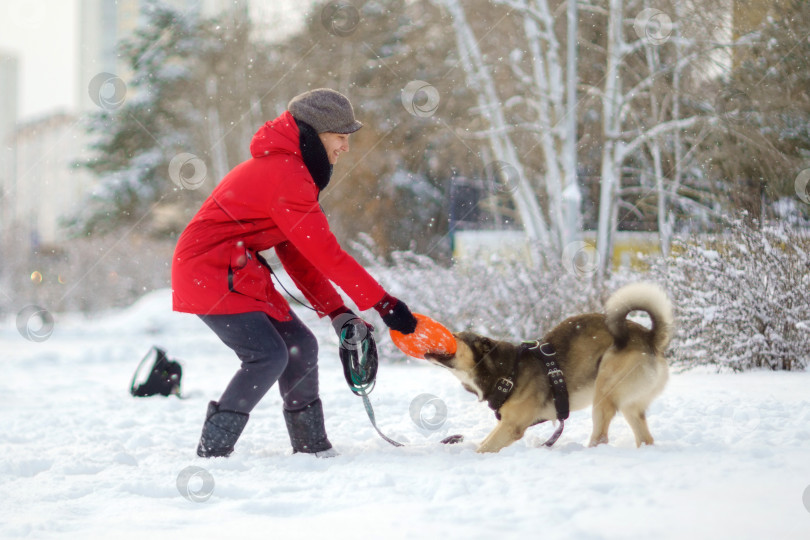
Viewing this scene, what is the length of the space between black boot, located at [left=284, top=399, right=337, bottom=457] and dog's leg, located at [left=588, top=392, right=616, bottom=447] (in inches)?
56.2

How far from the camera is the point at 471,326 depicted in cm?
938

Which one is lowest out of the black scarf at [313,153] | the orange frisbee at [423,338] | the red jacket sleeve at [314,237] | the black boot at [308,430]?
the black boot at [308,430]

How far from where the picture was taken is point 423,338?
11.9ft

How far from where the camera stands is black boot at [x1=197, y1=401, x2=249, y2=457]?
11.6 feet

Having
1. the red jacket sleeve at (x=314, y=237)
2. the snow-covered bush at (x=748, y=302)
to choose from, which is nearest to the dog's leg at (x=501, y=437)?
the red jacket sleeve at (x=314, y=237)

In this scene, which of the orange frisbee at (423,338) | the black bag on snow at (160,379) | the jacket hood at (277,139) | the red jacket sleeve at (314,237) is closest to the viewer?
the red jacket sleeve at (314,237)

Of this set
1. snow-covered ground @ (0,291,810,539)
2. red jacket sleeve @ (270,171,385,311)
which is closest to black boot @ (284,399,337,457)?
snow-covered ground @ (0,291,810,539)

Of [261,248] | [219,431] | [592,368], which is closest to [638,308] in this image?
[592,368]

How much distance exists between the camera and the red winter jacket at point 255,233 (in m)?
3.36

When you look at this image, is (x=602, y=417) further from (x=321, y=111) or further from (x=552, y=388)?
(x=321, y=111)

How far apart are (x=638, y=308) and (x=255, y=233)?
209cm

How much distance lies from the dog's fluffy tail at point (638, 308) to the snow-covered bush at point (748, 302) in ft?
9.75

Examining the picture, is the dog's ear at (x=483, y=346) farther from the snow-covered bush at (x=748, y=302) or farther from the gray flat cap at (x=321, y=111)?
the snow-covered bush at (x=748, y=302)

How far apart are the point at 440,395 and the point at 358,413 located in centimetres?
88
